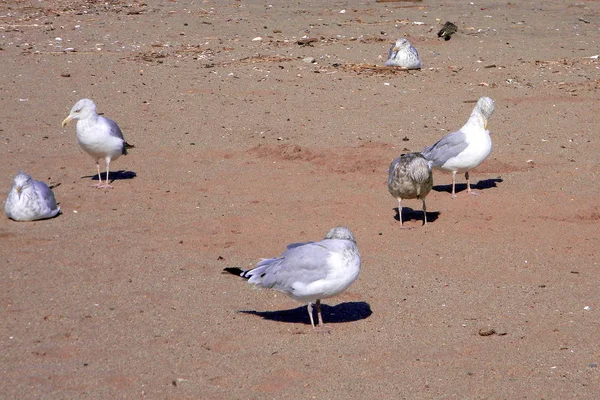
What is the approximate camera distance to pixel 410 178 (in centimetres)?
991

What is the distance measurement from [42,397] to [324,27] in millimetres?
16646

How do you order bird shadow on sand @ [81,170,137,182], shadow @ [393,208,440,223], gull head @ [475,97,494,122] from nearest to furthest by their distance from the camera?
shadow @ [393,208,440,223] < gull head @ [475,97,494,122] < bird shadow on sand @ [81,170,137,182]

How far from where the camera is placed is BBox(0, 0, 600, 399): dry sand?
256 inches

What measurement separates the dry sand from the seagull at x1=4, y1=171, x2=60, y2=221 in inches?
6.3

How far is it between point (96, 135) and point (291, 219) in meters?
2.93

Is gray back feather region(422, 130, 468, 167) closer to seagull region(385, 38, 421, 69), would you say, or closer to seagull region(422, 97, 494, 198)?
seagull region(422, 97, 494, 198)

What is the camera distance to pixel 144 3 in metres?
25.4

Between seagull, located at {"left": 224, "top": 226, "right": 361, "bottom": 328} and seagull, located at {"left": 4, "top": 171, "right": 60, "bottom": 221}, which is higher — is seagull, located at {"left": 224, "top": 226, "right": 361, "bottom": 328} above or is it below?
above

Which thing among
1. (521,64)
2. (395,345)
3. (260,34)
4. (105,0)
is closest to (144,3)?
(105,0)

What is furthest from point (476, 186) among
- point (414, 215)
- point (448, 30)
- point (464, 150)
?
point (448, 30)

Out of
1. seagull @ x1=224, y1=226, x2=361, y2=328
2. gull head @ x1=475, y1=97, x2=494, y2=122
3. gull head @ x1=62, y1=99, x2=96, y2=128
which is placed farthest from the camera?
gull head @ x1=62, y1=99, x2=96, y2=128

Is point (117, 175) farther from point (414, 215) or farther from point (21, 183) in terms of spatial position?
point (414, 215)

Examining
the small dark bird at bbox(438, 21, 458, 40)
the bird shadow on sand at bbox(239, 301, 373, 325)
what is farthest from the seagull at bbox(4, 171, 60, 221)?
the small dark bird at bbox(438, 21, 458, 40)

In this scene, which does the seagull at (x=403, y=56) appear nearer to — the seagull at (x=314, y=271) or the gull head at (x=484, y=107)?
the gull head at (x=484, y=107)
